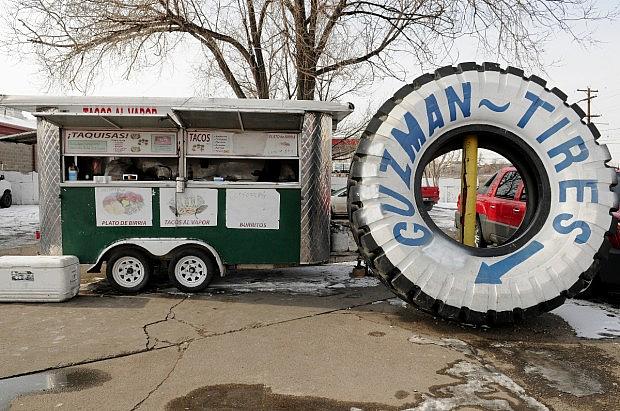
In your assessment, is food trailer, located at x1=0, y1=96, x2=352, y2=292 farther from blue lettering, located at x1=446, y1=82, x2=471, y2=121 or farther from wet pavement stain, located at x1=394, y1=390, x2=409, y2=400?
wet pavement stain, located at x1=394, y1=390, x2=409, y2=400

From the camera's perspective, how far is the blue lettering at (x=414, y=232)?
16.6 feet

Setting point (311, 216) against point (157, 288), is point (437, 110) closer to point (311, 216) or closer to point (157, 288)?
point (311, 216)

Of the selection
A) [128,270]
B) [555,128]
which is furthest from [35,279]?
[555,128]

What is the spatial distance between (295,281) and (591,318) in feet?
13.3

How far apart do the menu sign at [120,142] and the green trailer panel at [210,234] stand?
0.60 m

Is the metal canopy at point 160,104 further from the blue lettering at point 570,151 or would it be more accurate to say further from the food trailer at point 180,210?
the blue lettering at point 570,151

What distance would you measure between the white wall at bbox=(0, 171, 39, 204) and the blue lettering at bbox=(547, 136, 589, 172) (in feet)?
77.1

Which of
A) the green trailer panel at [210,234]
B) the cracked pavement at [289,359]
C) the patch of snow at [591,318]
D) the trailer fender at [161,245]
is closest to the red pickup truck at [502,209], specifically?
the patch of snow at [591,318]

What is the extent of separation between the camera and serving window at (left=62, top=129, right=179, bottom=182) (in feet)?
22.3

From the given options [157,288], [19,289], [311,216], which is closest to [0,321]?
[19,289]

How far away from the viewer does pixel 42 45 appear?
1286cm

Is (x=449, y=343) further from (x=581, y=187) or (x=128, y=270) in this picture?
(x=128, y=270)

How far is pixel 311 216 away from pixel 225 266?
1.41m

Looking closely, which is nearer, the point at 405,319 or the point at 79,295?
the point at 405,319
